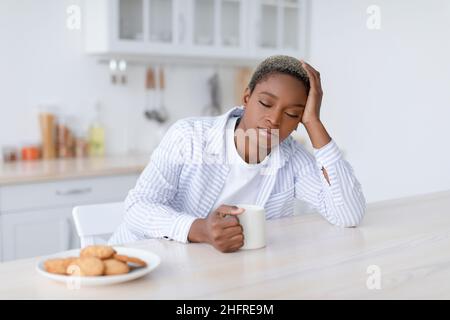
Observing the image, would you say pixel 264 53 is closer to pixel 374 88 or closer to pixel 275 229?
pixel 374 88

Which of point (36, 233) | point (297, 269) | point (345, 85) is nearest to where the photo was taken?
point (297, 269)

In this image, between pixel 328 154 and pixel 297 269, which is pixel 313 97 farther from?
pixel 297 269

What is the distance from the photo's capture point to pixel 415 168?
3.70 meters

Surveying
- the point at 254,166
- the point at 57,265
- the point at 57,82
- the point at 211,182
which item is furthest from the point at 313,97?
the point at 57,82

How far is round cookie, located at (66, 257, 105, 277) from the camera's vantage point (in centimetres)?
100

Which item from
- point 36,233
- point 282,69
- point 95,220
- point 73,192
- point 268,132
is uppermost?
point 282,69

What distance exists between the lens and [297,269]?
114 centimetres

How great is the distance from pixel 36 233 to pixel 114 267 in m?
1.87

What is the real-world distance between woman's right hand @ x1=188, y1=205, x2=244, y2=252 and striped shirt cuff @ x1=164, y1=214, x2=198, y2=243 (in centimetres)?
5

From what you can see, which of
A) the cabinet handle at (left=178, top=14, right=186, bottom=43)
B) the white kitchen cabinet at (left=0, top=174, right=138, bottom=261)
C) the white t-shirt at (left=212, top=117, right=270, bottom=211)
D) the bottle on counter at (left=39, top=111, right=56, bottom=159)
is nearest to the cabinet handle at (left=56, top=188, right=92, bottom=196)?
the white kitchen cabinet at (left=0, top=174, right=138, bottom=261)

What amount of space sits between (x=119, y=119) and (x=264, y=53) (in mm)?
953

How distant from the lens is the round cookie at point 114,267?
3.36ft

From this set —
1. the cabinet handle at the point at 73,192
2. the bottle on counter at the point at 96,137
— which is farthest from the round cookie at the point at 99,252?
the bottle on counter at the point at 96,137

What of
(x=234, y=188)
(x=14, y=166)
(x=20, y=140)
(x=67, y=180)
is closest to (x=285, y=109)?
(x=234, y=188)
